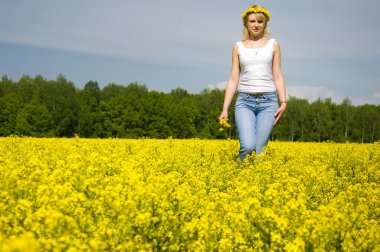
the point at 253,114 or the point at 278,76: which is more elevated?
the point at 278,76

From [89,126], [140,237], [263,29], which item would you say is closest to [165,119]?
Answer: [89,126]

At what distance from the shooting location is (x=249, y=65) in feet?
24.1

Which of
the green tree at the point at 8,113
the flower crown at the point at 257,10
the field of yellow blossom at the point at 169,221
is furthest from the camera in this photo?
the green tree at the point at 8,113

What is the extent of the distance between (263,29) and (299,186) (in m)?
3.06

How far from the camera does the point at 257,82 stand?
23.8 ft

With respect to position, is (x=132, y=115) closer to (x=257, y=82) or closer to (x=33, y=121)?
(x=33, y=121)

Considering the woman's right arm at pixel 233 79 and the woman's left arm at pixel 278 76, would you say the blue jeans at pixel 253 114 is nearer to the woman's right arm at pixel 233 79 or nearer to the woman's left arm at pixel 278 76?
the woman's left arm at pixel 278 76

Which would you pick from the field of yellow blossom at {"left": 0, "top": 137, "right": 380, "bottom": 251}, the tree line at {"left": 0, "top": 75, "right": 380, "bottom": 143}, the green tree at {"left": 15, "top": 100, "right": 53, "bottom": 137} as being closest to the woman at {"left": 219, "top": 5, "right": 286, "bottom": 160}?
the field of yellow blossom at {"left": 0, "top": 137, "right": 380, "bottom": 251}

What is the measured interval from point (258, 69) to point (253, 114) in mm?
751

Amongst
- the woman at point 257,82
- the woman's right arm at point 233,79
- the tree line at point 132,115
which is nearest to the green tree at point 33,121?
the tree line at point 132,115

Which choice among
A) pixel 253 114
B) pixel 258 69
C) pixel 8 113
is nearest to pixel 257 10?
pixel 258 69

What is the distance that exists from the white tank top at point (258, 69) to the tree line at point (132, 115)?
143 feet

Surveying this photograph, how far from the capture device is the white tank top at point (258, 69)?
23.8 feet

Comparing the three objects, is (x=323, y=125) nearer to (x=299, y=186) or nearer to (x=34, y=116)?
(x=34, y=116)
